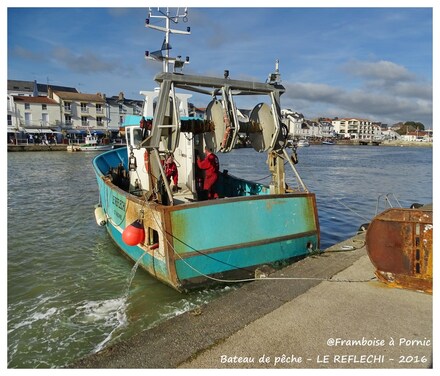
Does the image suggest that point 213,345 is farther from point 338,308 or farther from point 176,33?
point 176,33

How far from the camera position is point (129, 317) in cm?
602

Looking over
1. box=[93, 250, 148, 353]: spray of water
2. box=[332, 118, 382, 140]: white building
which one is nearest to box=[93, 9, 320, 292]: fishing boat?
box=[93, 250, 148, 353]: spray of water

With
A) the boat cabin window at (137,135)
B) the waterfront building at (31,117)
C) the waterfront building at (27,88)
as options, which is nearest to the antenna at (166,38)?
the boat cabin window at (137,135)

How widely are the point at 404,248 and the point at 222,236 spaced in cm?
311

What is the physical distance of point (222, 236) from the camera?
635 cm

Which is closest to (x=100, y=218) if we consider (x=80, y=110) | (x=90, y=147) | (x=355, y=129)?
(x=90, y=147)

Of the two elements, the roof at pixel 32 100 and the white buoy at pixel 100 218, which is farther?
the roof at pixel 32 100

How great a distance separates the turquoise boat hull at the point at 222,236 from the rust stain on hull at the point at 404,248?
1.95m

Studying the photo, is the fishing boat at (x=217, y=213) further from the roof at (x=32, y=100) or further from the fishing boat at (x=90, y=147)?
the roof at (x=32, y=100)

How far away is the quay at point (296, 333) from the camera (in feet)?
12.1

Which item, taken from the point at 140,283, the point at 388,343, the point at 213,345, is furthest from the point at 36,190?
the point at 388,343

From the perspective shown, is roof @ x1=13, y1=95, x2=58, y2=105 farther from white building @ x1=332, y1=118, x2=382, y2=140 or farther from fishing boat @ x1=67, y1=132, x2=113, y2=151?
white building @ x1=332, y1=118, x2=382, y2=140

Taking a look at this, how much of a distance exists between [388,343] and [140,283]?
16.7 ft

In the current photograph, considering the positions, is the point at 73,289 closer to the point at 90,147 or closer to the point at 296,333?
the point at 296,333
